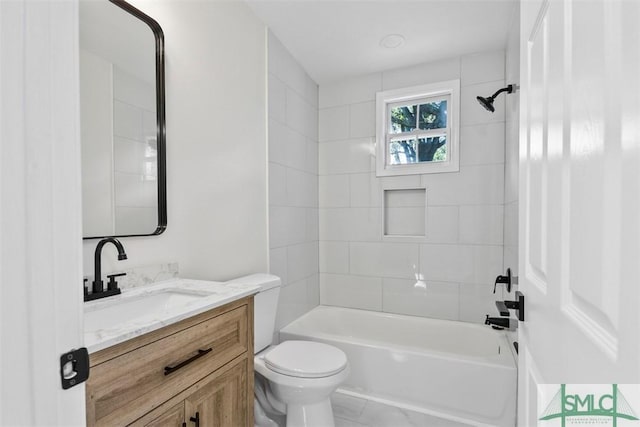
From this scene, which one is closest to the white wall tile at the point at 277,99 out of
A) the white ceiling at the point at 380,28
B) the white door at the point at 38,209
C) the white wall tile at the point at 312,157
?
the white ceiling at the point at 380,28

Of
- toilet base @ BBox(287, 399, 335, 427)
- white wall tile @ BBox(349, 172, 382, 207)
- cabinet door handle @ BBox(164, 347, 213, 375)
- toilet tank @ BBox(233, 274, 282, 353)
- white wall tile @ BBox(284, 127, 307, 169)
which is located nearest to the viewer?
cabinet door handle @ BBox(164, 347, 213, 375)

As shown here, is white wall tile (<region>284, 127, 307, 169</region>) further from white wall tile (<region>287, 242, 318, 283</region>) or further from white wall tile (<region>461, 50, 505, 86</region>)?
white wall tile (<region>461, 50, 505, 86</region>)

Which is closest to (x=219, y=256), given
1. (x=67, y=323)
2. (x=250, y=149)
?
(x=250, y=149)

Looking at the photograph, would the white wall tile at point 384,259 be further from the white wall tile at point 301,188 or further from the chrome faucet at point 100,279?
the chrome faucet at point 100,279

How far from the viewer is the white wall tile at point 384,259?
2.83 metres

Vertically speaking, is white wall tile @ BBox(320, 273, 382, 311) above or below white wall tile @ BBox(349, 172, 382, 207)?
below

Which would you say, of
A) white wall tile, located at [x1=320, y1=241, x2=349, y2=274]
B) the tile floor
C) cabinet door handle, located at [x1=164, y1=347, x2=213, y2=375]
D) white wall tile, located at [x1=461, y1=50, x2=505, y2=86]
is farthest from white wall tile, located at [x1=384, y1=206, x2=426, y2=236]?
cabinet door handle, located at [x1=164, y1=347, x2=213, y2=375]

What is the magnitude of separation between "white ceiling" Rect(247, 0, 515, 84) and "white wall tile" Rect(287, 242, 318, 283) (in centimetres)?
160

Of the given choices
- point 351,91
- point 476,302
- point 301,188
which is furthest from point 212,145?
point 476,302

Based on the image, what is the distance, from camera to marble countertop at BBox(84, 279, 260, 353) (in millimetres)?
831

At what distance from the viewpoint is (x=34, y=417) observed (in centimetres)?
45

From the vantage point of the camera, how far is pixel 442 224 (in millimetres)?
2727

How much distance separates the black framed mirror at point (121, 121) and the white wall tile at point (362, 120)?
1845 mm

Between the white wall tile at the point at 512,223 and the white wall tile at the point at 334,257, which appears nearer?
the white wall tile at the point at 512,223
